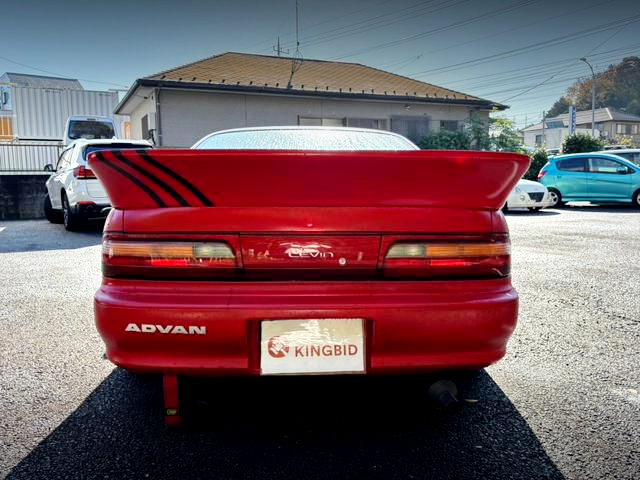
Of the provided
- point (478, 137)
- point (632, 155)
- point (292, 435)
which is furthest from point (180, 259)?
point (478, 137)

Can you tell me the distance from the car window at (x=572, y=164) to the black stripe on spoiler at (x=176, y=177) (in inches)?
552

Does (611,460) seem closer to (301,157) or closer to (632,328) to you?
(301,157)

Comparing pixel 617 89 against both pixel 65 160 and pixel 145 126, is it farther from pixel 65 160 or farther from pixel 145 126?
pixel 65 160

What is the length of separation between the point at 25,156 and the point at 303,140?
44.6ft

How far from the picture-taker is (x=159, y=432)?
7.48 feet

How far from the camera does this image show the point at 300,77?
62.4 ft

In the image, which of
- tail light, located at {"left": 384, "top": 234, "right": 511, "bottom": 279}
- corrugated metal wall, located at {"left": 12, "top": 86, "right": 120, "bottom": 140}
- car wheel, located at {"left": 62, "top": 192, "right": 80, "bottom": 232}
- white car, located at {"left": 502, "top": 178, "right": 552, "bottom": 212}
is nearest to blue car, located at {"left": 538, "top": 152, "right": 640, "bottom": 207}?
white car, located at {"left": 502, "top": 178, "right": 552, "bottom": 212}

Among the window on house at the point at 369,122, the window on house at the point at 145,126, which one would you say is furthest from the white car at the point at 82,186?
the window on house at the point at 369,122

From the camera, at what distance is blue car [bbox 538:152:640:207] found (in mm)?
13750

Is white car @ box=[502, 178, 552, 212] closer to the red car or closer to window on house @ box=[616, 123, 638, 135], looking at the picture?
the red car

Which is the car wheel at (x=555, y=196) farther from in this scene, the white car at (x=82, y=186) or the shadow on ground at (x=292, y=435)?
the shadow on ground at (x=292, y=435)

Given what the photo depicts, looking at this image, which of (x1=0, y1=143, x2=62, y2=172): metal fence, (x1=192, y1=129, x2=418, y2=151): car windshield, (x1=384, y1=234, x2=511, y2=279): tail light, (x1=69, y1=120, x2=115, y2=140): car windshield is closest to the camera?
(x1=384, y1=234, x2=511, y2=279): tail light

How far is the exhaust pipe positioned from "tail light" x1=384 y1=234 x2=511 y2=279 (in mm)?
532

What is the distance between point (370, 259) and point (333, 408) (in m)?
0.86
